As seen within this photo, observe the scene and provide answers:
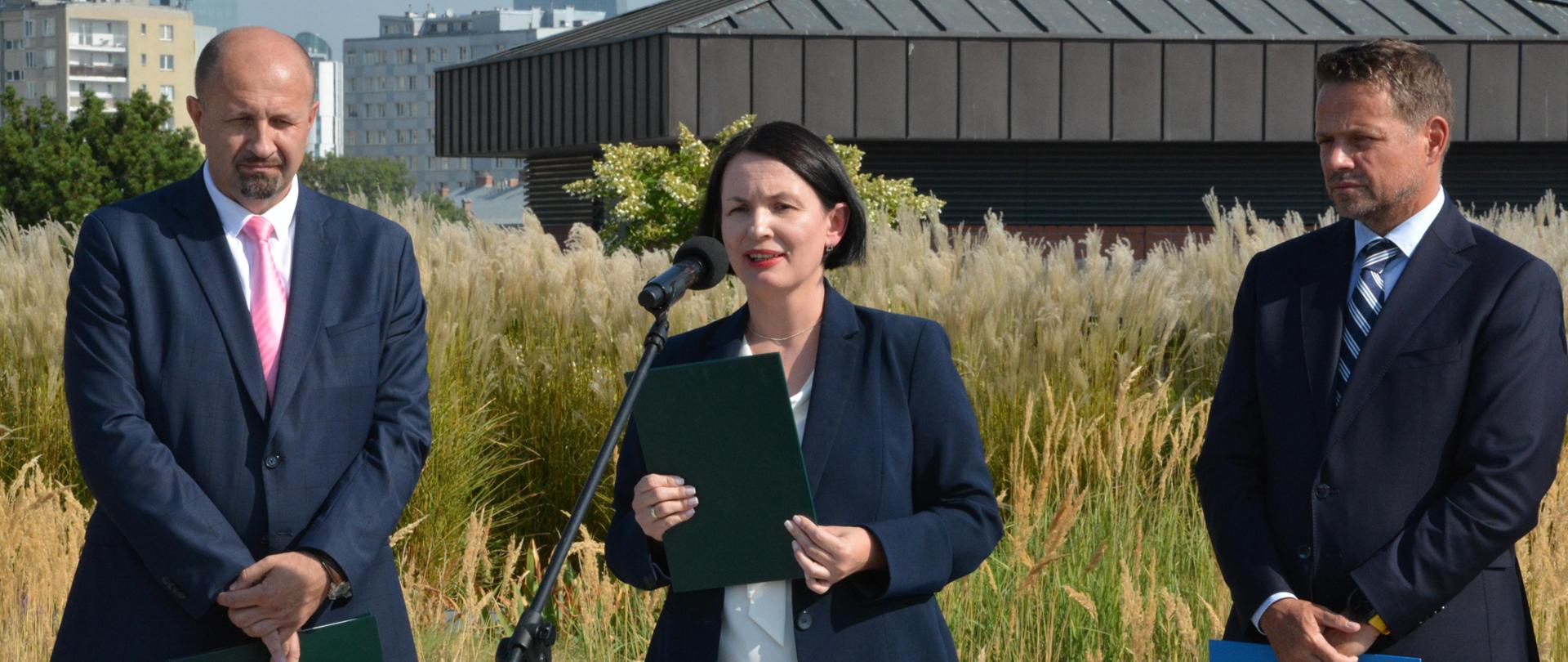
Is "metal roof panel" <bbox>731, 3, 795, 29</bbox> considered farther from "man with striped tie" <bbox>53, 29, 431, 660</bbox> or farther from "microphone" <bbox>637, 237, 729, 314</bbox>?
"microphone" <bbox>637, 237, 729, 314</bbox>

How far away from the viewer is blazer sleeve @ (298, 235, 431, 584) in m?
3.02

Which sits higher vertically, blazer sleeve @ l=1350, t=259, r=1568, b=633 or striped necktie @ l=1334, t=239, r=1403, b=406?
striped necktie @ l=1334, t=239, r=1403, b=406

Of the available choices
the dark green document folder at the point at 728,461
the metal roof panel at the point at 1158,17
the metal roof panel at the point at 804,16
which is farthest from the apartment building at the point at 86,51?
the dark green document folder at the point at 728,461

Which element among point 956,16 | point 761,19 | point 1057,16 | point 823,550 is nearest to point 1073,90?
point 1057,16

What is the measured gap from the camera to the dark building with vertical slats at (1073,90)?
23.1 m

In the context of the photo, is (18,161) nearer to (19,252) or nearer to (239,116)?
(19,252)

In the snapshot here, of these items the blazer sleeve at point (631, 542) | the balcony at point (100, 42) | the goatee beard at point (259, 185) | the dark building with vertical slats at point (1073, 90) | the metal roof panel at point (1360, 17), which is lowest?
the blazer sleeve at point (631, 542)

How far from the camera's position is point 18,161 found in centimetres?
3756

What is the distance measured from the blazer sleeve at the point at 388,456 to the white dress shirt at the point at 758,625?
29.2 inches

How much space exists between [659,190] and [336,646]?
1106 cm

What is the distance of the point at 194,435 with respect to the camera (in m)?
3.00

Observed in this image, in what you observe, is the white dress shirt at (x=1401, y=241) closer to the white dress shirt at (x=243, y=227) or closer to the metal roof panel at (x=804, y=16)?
the white dress shirt at (x=243, y=227)

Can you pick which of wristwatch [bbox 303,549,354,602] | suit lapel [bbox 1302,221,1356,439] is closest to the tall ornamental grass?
wristwatch [bbox 303,549,354,602]

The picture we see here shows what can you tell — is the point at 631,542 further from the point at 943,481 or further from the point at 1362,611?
the point at 1362,611
